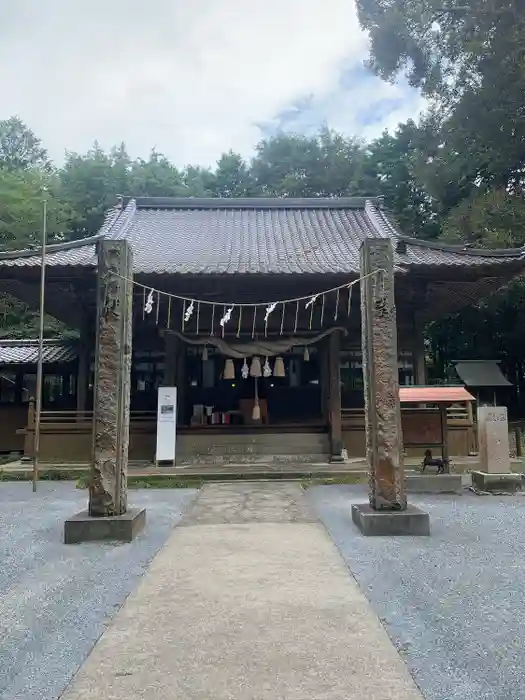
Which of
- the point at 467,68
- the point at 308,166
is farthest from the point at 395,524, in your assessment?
the point at 308,166

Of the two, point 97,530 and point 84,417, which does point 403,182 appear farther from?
point 97,530

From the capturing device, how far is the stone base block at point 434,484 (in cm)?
837

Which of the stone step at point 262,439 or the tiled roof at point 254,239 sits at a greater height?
the tiled roof at point 254,239

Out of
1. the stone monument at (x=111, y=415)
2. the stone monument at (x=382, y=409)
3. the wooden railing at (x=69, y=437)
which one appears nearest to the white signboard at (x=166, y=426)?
the wooden railing at (x=69, y=437)

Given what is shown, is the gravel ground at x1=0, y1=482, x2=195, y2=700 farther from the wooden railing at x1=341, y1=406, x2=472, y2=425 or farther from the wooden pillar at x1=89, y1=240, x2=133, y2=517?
the wooden railing at x1=341, y1=406, x2=472, y2=425

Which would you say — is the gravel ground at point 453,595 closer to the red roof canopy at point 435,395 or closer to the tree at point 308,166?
the red roof canopy at point 435,395

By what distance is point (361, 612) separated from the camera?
3.32 m

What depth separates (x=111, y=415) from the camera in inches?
227

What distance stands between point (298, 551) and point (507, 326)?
18467 mm

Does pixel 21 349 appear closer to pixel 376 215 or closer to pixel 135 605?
pixel 376 215

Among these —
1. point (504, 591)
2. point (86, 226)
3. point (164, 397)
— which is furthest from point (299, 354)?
point (86, 226)

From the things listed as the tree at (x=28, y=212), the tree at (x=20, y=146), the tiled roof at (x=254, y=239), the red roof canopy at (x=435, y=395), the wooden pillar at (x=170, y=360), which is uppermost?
the tree at (x=20, y=146)

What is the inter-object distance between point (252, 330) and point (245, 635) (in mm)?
8844

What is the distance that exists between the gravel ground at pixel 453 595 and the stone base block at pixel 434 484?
5.48ft
